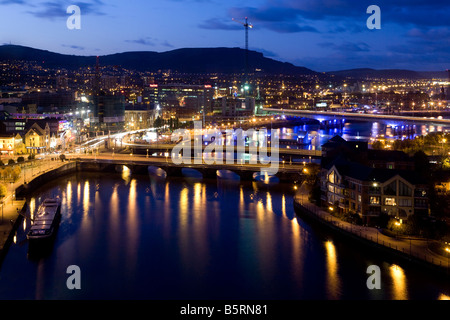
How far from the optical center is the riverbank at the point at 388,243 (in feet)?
→ 17.3

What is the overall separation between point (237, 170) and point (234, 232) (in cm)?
416

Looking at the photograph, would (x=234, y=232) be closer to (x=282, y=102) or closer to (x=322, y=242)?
(x=322, y=242)

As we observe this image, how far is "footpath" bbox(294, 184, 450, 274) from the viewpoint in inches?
208

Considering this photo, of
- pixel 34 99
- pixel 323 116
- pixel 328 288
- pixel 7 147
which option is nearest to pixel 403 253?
pixel 328 288

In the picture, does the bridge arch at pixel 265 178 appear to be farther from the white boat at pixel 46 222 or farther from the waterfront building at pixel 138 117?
the waterfront building at pixel 138 117

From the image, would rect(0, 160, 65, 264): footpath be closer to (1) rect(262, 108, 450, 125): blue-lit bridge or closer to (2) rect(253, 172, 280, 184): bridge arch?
(2) rect(253, 172, 280, 184): bridge arch

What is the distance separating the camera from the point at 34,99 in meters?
20.3

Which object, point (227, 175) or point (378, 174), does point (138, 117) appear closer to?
point (227, 175)

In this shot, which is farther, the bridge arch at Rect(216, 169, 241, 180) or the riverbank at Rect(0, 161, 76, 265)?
the bridge arch at Rect(216, 169, 241, 180)

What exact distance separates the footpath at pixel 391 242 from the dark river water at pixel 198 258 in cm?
13

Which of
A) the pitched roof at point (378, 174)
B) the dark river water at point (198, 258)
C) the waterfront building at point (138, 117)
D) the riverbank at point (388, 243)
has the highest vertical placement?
the waterfront building at point (138, 117)

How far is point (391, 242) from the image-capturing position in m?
5.89

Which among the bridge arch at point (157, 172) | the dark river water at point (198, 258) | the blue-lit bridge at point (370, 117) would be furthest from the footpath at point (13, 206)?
the blue-lit bridge at point (370, 117)

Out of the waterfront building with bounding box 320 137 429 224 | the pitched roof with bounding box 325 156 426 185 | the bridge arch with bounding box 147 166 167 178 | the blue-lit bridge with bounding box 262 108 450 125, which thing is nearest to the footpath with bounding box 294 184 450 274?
the waterfront building with bounding box 320 137 429 224
